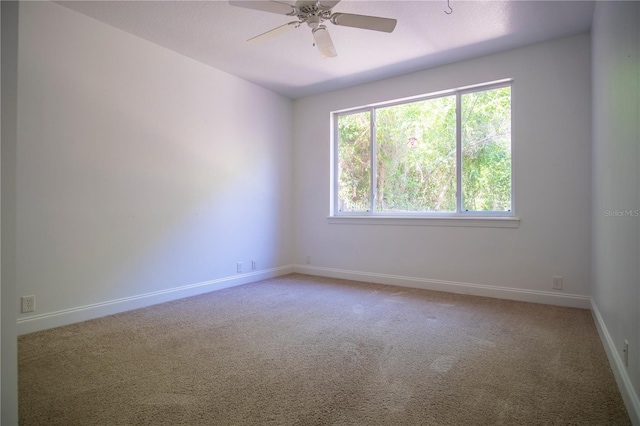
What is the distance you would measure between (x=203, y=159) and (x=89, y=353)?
2340mm

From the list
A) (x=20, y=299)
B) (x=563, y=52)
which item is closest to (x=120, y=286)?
(x=20, y=299)

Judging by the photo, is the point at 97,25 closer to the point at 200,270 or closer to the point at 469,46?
the point at 200,270

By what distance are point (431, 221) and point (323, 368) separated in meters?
2.60

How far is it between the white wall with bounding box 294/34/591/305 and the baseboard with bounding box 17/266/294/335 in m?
1.87

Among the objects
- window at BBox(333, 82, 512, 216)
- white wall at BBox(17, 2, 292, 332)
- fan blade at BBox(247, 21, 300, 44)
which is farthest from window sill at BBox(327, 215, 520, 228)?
fan blade at BBox(247, 21, 300, 44)

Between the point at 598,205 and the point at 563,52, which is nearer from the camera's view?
the point at 598,205

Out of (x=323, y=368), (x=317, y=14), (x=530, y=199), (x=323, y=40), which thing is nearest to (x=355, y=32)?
(x=323, y=40)

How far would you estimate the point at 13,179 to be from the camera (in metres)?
0.99

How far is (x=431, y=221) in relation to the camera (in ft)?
13.4

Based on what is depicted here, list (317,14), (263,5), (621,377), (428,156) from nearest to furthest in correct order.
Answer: (621,377)
(263,5)
(317,14)
(428,156)

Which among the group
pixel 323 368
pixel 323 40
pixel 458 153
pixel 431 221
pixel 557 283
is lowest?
pixel 323 368

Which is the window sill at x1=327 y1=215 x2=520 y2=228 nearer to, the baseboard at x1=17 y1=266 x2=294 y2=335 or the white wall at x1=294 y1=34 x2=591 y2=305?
the white wall at x1=294 y1=34 x2=591 y2=305

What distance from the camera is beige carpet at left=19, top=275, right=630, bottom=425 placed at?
60.2 inches

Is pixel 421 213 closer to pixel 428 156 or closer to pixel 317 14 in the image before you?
pixel 428 156
